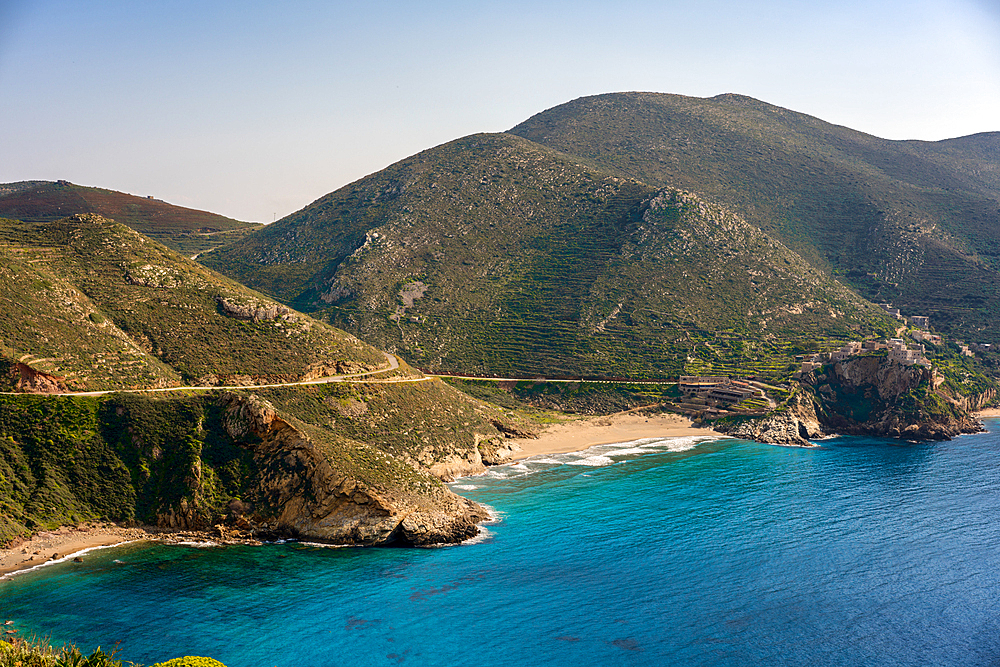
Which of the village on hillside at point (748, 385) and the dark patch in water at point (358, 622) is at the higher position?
the village on hillside at point (748, 385)

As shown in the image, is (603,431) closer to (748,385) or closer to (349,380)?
(748,385)

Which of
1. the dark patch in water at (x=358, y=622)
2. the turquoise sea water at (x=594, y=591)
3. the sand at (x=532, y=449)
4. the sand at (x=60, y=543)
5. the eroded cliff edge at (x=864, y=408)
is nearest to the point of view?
the turquoise sea water at (x=594, y=591)

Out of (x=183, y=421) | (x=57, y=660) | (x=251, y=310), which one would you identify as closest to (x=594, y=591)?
(x=57, y=660)

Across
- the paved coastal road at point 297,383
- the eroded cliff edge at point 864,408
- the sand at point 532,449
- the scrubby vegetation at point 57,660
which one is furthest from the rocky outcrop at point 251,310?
the eroded cliff edge at point 864,408

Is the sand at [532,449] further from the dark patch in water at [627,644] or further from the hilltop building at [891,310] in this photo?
the hilltop building at [891,310]

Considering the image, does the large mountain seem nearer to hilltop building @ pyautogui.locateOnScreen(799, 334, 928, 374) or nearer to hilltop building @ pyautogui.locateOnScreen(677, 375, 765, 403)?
hilltop building @ pyautogui.locateOnScreen(677, 375, 765, 403)

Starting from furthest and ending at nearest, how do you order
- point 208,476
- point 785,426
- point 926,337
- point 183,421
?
point 926,337 < point 785,426 < point 183,421 < point 208,476

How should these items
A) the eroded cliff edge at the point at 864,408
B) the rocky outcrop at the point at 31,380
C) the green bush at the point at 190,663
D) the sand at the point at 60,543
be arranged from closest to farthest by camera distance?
1. the green bush at the point at 190,663
2. the sand at the point at 60,543
3. the rocky outcrop at the point at 31,380
4. the eroded cliff edge at the point at 864,408

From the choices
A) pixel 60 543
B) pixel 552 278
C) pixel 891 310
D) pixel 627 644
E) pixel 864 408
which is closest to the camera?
pixel 627 644
